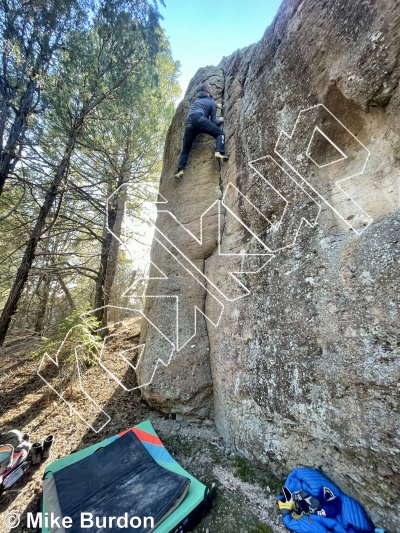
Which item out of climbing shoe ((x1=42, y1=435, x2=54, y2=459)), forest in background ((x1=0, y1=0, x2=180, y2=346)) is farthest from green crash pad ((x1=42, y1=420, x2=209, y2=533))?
forest in background ((x1=0, y1=0, x2=180, y2=346))

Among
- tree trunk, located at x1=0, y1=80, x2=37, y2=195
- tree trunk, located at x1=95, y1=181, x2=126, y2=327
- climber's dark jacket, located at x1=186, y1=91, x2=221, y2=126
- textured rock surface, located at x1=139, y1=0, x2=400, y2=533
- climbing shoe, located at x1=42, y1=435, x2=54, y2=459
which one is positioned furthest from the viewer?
tree trunk, located at x1=95, y1=181, x2=126, y2=327

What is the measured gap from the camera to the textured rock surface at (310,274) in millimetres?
1956

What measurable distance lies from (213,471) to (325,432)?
139cm

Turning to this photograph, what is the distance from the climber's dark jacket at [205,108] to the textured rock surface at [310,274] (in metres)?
0.55

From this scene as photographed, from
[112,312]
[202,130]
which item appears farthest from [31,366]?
[202,130]

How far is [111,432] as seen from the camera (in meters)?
3.41

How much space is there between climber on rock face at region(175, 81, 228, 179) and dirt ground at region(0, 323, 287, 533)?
4.27 m

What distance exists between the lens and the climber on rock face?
415 cm

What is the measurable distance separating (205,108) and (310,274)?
3.69 m

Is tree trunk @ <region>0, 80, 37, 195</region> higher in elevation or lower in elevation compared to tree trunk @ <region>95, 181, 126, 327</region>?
higher

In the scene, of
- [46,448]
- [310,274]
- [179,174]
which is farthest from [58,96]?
[46,448]

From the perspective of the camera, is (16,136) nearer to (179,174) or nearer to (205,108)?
(179,174)

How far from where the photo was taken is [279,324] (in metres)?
2.64
